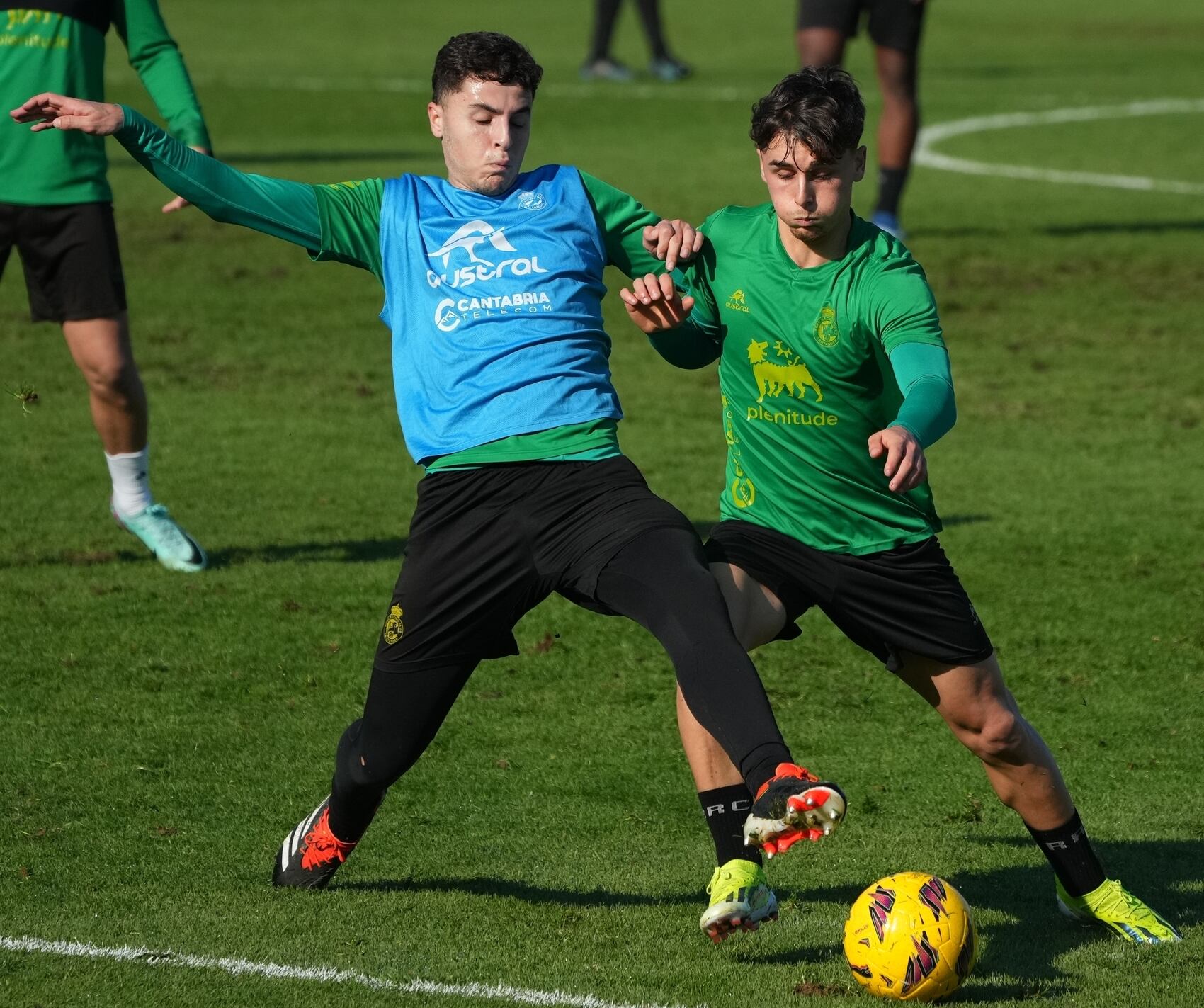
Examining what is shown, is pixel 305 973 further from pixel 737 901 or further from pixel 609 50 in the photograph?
pixel 609 50

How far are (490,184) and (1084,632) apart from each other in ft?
11.9

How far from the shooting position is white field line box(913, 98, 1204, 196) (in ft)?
59.1

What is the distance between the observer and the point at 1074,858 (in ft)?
16.4

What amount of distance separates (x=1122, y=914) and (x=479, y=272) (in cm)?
230

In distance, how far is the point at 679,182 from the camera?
671 inches

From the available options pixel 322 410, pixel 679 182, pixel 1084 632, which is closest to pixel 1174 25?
pixel 679 182

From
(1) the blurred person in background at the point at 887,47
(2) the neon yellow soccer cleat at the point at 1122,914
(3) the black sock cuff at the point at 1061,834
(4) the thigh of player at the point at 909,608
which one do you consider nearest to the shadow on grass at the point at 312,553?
(4) the thigh of player at the point at 909,608

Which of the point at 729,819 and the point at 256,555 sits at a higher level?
the point at 729,819

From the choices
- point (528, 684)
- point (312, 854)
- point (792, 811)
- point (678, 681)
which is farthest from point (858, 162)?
point (528, 684)

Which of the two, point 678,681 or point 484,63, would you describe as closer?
point 678,681

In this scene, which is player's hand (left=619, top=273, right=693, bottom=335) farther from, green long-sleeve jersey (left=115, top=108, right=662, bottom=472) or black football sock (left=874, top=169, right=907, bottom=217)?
black football sock (left=874, top=169, right=907, bottom=217)

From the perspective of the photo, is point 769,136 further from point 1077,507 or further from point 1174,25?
point 1174,25

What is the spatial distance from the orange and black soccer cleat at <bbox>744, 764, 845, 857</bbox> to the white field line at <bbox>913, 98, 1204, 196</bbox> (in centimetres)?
1469

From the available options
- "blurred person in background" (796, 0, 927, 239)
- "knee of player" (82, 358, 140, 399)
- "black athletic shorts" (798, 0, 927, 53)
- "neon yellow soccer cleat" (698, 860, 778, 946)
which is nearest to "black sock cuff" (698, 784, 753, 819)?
"neon yellow soccer cleat" (698, 860, 778, 946)
